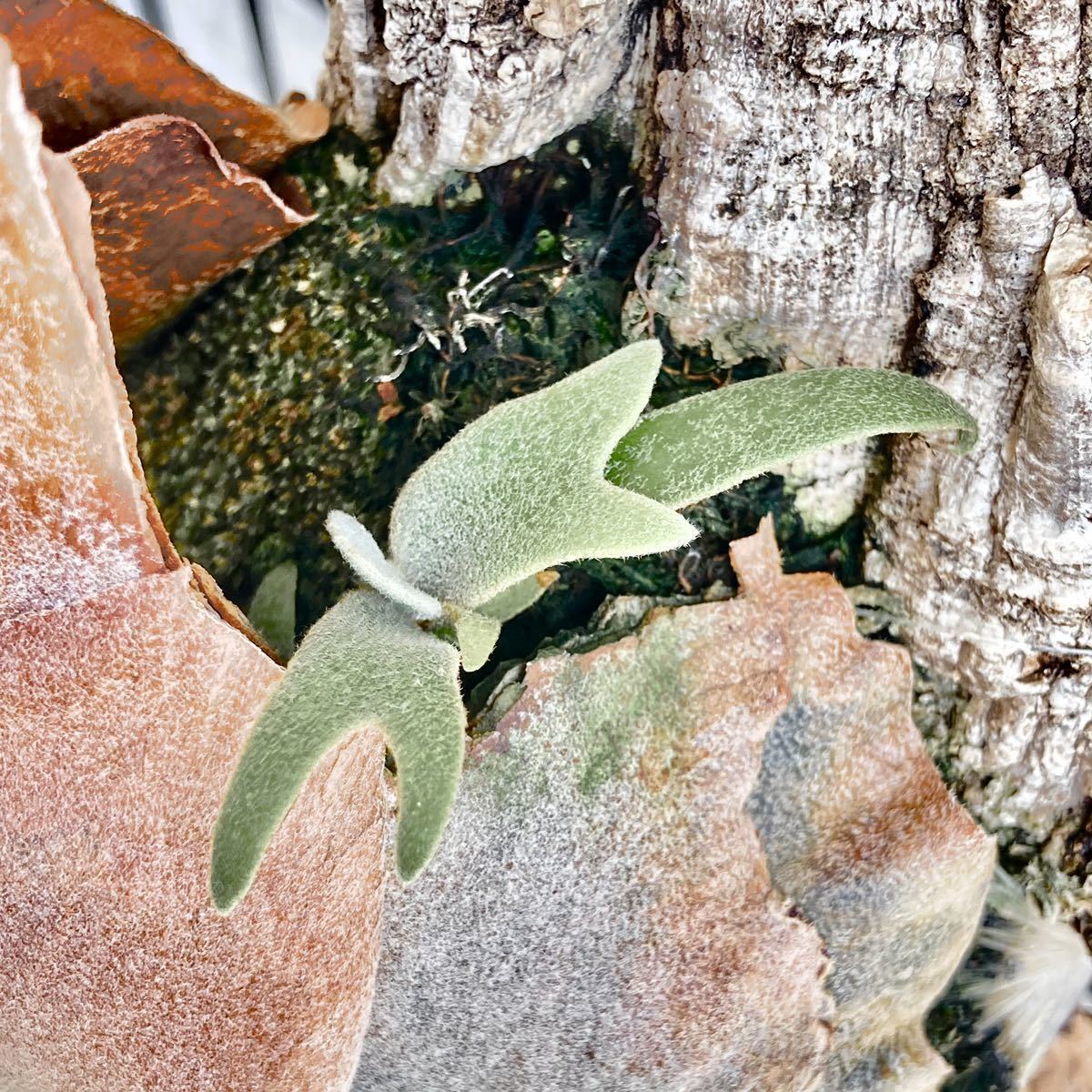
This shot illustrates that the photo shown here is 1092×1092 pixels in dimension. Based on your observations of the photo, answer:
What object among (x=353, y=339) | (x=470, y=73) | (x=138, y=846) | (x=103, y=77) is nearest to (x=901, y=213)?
(x=470, y=73)

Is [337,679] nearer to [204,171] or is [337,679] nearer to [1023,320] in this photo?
[204,171]

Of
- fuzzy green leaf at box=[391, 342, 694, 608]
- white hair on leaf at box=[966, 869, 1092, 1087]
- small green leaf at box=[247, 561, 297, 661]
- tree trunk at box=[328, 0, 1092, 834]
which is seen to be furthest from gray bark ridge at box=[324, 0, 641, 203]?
white hair on leaf at box=[966, 869, 1092, 1087]

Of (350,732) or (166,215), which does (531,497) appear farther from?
(166,215)

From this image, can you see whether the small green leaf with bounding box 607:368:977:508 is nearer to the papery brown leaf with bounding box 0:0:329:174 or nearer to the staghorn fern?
the staghorn fern

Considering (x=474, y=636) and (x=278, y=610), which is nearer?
(x=474, y=636)

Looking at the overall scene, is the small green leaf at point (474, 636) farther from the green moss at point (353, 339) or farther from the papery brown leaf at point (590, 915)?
the green moss at point (353, 339)

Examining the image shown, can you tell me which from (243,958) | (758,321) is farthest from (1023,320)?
(243,958)

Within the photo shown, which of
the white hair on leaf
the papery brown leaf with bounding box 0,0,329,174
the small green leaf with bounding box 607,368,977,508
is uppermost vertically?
the papery brown leaf with bounding box 0,0,329,174

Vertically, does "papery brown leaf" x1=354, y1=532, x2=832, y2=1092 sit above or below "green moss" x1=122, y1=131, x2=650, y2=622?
below
